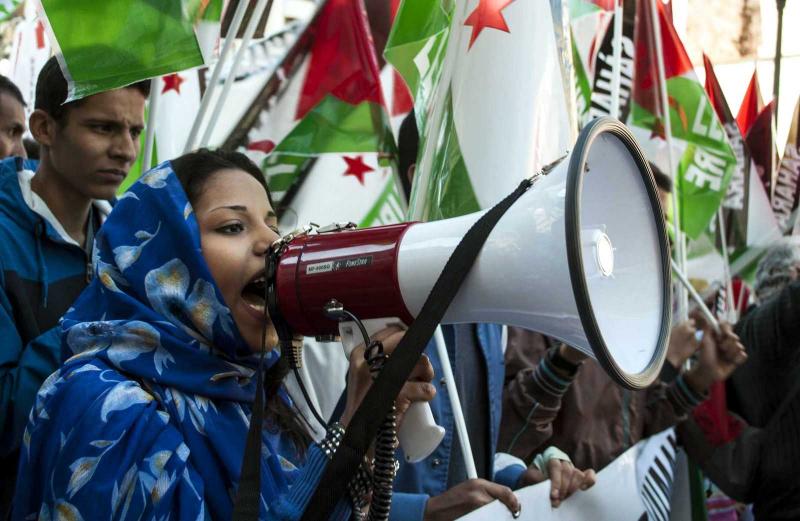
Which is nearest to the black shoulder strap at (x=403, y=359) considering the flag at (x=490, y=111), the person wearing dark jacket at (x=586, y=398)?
the flag at (x=490, y=111)

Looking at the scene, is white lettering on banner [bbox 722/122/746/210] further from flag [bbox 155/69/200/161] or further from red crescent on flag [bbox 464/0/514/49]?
red crescent on flag [bbox 464/0/514/49]

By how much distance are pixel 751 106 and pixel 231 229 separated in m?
5.52

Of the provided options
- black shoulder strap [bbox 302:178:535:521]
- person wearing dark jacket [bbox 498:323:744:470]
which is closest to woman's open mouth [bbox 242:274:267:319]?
black shoulder strap [bbox 302:178:535:521]

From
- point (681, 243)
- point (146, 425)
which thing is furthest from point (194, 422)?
point (681, 243)

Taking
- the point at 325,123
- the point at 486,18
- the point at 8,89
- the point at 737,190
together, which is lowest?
the point at 737,190

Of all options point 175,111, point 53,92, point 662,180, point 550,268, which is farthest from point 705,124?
point 550,268

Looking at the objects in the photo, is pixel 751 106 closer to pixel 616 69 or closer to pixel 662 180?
pixel 662 180

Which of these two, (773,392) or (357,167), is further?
(773,392)

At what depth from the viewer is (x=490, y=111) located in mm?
2584

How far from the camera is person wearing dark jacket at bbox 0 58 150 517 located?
84.4 inches

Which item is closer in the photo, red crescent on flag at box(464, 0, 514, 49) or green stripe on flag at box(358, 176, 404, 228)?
red crescent on flag at box(464, 0, 514, 49)

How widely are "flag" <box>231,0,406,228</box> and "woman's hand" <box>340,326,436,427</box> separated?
2032mm

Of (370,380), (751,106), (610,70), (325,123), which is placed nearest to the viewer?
(370,380)

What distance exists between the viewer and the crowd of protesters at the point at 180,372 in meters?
1.63
